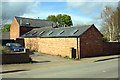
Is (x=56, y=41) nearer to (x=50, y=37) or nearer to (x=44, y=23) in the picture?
(x=50, y=37)

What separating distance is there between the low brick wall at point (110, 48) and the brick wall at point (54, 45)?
6.04m

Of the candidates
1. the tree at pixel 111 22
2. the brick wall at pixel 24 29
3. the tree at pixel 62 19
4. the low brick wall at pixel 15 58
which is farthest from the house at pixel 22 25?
the tree at pixel 62 19

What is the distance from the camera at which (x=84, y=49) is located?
1928 cm

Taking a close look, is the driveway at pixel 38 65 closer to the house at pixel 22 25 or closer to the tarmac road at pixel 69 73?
the tarmac road at pixel 69 73

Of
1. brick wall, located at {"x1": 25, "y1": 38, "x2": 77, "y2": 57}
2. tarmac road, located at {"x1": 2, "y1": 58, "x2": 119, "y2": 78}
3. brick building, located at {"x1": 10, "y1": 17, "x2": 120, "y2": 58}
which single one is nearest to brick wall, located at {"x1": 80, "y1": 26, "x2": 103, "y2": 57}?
brick building, located at {"x1": 10, "y1": 17, "x2": 120, "y2": 58}

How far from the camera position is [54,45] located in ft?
71.9

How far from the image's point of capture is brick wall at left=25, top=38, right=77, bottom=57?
19484 millimetres

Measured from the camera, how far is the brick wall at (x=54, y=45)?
1948 centimetres

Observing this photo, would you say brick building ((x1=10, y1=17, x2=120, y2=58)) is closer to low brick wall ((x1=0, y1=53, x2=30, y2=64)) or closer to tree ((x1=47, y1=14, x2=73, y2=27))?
low brick wall ((x1=0, y1=53, x2=30, y2=64))

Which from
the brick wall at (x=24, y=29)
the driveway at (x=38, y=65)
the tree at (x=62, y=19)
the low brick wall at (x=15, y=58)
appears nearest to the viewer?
the driveway at (x=38, y=65)

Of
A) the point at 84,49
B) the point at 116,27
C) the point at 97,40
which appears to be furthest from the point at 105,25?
the point at 84,49

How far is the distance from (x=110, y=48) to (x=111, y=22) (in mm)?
17483

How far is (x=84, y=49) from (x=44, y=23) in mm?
23445

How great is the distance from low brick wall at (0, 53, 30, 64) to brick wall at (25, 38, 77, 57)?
6.50 m
